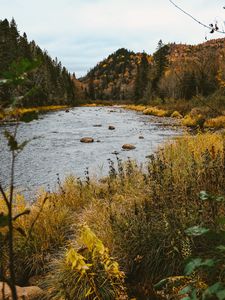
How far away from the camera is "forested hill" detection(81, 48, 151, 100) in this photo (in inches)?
2891

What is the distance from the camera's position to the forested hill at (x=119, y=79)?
7344 centimetres

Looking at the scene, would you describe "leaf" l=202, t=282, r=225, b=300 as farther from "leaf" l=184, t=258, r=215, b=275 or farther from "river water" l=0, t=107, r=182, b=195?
"river water" l=0, t=107, r=182, b=195

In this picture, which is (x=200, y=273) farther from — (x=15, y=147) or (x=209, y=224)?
(x=15, y=147)

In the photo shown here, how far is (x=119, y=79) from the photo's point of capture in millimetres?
163500

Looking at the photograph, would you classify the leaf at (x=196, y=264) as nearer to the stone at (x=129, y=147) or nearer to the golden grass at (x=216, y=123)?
the stone at (x=129, y=147)

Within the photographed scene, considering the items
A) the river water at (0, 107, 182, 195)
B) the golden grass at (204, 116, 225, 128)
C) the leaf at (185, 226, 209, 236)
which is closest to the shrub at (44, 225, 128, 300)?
the leaf at (185, 226, 209, 236)

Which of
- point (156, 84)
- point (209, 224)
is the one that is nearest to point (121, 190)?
point (209, 224)

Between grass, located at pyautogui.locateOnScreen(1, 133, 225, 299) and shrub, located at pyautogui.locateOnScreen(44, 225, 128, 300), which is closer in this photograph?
shrub, located at pyautogui.locateOnScreen(44, 225, 128, 300)

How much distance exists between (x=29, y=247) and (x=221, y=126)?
681 inches

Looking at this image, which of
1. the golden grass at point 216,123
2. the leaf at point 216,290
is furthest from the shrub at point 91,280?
the golden grass at point 216,123

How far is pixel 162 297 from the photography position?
337 cm

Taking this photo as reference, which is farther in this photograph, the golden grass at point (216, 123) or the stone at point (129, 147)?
the golden grass at point (216, 123)

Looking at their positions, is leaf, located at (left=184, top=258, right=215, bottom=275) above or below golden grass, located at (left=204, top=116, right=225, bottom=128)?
above

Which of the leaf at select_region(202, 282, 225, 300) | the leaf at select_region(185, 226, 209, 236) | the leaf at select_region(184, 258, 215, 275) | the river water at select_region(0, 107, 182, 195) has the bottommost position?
the river water at select_region(0, 107, 182, 195)
